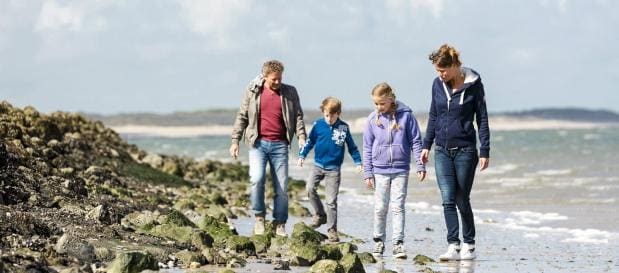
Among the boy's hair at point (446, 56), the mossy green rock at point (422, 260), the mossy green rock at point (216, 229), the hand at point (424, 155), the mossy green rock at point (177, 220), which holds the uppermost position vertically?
the boy's hair at point (446, 56)

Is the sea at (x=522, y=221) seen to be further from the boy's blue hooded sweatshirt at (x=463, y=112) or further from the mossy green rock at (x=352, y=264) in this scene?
the boy's blue hooded sweatshirt at (x=463, y=112)

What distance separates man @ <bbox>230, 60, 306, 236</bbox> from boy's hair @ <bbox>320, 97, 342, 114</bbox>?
0.81ft

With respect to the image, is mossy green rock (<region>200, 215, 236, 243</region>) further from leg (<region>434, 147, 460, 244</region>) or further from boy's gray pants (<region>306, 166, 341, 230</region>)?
leg (<region>434, 147, 460, 244</region>)

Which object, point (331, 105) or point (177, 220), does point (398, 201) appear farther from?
point (177, 220)

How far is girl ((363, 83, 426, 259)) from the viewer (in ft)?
33.0

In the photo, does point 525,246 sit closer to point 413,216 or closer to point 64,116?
point 413,216

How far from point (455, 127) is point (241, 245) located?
2153 millimetres

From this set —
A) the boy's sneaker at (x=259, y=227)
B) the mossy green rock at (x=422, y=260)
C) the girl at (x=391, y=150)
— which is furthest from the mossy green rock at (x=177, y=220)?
the mossy green rock at (x=422, y=260)

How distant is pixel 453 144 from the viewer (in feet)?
31.5

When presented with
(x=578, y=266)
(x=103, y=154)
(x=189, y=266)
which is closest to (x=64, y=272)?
(x=189, y=266)

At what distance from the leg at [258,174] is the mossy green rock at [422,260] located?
2216 millimetres

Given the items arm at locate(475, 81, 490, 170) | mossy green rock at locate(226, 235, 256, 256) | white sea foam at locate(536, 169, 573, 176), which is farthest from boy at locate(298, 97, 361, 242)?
white sea foam at locate(536, 169, 573, 176)

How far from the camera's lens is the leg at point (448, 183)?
31.9 feet

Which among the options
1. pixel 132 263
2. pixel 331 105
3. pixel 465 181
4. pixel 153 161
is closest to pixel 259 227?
pixel 331 105
